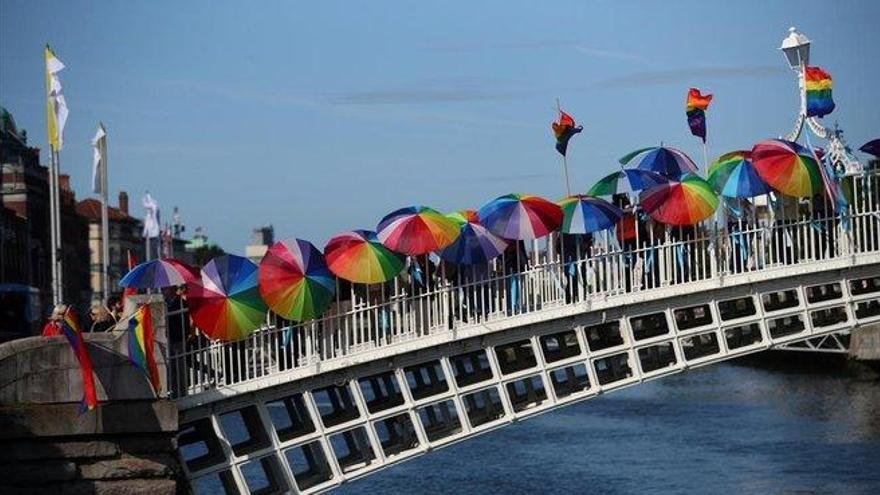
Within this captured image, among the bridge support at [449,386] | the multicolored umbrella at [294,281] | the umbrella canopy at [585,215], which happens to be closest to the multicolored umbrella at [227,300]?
the multicolored umbrella at [294,281]

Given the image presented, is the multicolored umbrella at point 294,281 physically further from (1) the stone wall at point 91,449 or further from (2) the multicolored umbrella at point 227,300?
(1) the stone wall at point 91,449

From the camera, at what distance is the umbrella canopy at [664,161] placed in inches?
1353

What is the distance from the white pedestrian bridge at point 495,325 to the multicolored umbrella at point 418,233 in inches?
51.2

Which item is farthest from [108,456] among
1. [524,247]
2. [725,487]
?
[725,487]

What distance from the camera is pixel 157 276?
32000 mm

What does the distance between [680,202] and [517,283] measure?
283 centimetres

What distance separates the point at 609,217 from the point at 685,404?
172 feet

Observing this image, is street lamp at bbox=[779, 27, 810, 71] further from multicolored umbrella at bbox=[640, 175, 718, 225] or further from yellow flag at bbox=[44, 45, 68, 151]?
yellow flag at bbox=[44, 45, 68, 151]

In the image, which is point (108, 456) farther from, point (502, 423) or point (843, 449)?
point (843, 449)

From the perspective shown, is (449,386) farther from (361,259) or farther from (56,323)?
(56,323)

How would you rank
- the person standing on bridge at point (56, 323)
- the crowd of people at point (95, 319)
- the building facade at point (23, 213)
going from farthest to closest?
the building facade at point (23, 213), the crowd of people at point (95, 319), the person standing on bridge at point (56, 323)

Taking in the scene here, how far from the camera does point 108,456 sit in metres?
30.3

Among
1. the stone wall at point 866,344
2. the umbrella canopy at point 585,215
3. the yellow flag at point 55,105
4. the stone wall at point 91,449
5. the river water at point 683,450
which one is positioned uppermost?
the yellow flag at point 55,105

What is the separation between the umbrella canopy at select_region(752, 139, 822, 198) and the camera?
3247cm
